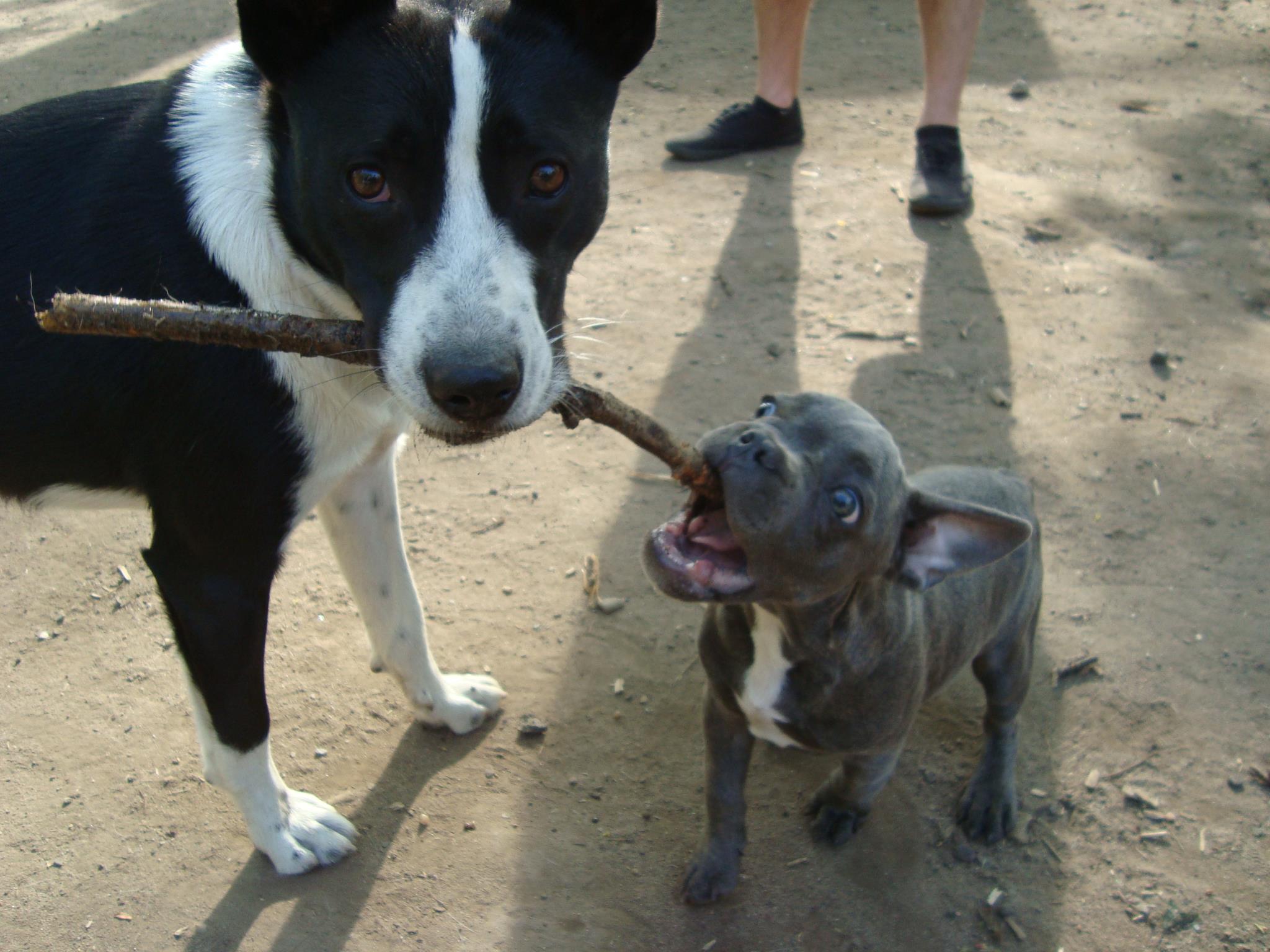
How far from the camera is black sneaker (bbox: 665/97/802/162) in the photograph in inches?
211

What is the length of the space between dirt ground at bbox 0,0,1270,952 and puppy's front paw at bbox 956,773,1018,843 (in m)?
0.05

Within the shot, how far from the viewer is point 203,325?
1739 millimetres

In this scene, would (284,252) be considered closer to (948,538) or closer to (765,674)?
(765,674)

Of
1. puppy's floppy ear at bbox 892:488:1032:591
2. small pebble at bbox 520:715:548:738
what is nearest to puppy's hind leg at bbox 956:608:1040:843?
puppy's floppy ear at bbox 892:488:1032:591

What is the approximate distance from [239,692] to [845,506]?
1.33 metres

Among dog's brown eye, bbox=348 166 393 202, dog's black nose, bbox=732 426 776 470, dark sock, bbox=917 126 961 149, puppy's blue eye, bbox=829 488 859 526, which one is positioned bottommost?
dark sock, bbox=917 126 961 149

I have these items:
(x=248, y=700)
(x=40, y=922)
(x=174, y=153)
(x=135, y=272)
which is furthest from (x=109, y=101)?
(x=40, y=922)

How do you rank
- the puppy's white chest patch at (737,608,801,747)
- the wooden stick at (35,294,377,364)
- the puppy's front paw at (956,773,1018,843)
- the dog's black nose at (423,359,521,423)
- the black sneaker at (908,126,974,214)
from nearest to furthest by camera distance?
the wooden stick at (35,294,377,364) → the dog's black nose at (423,359,521,423) → the puppy's white chest patch at (737,608,801,747) → the puppy's front paw at (956,773,1018,843) → the black sneaker at (908,126,974,214)

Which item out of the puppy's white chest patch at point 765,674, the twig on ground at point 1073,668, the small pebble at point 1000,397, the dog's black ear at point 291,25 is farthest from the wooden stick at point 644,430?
the small pebble at point 1000,397

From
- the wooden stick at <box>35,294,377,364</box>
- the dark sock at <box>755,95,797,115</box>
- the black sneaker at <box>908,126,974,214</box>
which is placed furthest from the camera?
the dark sock at <box>755,95,797,115</box>

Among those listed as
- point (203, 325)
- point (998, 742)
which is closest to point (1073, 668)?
point (998, 742)

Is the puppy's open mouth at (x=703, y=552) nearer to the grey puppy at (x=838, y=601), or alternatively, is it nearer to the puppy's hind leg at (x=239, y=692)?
the grey puppy at (x=838, y=601)

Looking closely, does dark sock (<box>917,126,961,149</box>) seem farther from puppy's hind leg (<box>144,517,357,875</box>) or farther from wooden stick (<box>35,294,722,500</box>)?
puppy's hind leg (<box>144,517,357,875</box>)

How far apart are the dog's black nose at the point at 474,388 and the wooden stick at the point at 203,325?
197 millimetres
